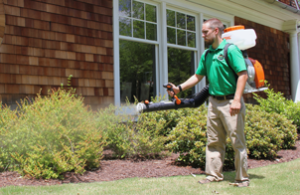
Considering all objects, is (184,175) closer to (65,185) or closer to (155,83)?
(65,185)

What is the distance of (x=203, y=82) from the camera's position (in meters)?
7.37

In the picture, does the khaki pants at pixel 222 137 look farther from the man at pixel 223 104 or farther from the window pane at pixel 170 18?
the window pane at pixel 170 18

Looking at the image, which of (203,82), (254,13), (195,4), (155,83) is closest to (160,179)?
(155,83)

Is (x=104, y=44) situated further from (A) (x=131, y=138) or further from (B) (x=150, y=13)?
(A) (x=131, y=138)

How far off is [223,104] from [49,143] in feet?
6.76

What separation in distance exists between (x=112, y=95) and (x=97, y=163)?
80.4 inches

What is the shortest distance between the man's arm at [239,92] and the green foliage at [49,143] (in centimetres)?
176

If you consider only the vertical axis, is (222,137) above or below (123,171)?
above

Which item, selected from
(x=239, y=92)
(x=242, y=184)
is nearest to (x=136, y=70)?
(x=239, y=92)

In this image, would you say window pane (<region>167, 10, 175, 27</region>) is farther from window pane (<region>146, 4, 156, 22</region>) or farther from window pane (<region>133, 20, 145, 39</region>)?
window pane (<region>133, 20, 145, 39</region>)

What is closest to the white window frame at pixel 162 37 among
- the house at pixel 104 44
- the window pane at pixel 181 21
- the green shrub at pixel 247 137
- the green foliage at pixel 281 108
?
the house at pixel 104 44

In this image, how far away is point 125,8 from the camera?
6.00 m

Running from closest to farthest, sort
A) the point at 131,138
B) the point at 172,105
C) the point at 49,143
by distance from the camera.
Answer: the point at 172,105 < the point at 49,143 < the point at 131,138

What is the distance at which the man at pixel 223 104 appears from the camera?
2854 millimetres
